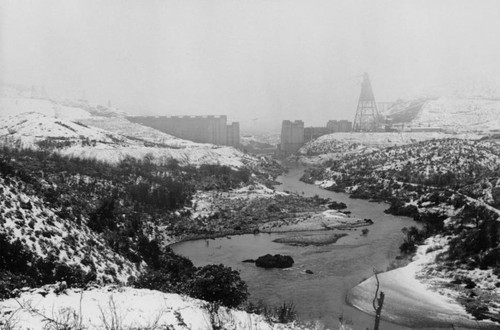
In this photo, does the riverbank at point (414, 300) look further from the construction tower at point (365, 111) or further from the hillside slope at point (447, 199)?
the construction tower at point (365, 111)

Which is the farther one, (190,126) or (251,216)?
(190,126)

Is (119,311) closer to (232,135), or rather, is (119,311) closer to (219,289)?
(219,289)

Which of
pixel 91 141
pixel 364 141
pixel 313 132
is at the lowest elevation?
pixel 91 141

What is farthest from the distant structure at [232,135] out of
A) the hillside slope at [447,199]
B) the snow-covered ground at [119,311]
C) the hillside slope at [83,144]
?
the snow-covered ground at [119,311]

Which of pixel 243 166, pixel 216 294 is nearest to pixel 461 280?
pixel 216 294

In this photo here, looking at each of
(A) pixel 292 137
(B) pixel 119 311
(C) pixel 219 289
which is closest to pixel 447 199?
(C) pixel 219 289

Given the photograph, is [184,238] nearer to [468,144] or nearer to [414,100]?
[468,144]
